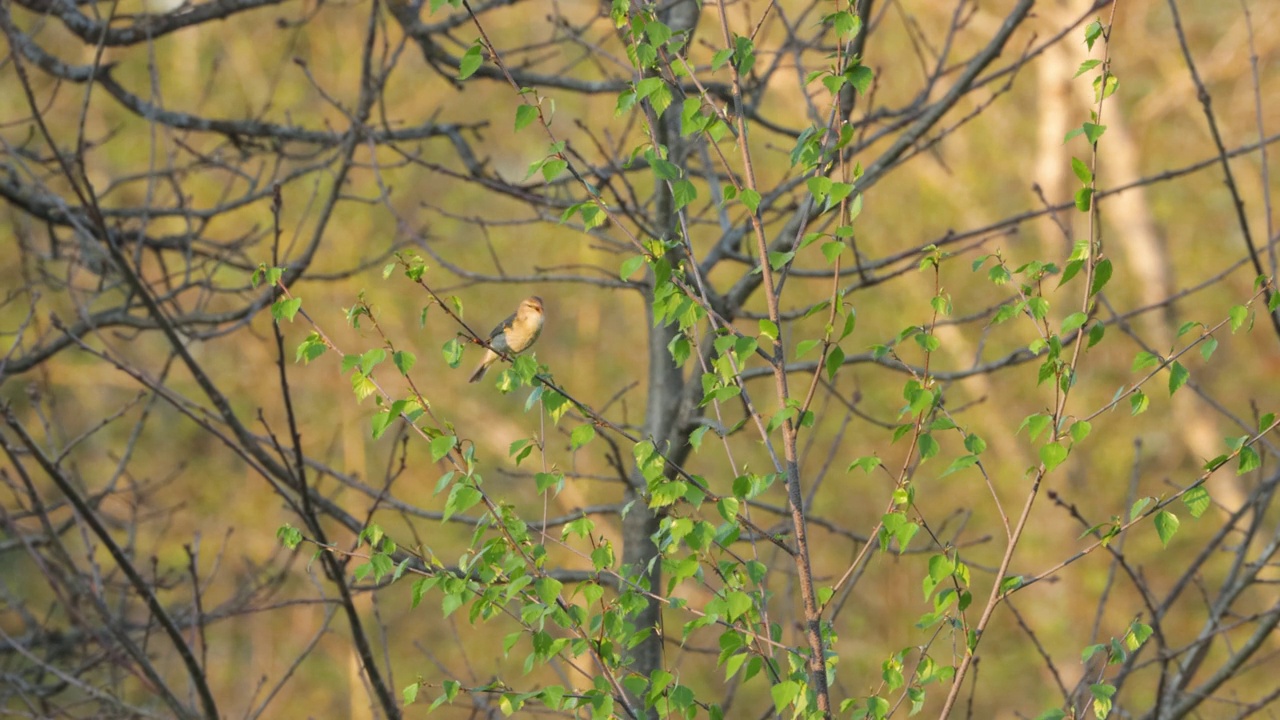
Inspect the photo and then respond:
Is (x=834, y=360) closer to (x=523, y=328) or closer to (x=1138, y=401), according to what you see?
(x=1138, y=401)

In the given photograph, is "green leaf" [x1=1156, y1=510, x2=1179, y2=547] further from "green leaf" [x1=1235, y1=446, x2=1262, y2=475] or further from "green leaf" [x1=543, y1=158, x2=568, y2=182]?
"green leaf" [x1=543, y1=158, x2=568, y2=182]

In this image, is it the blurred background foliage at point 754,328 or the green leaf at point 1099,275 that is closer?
the green leaf at point 1099,275

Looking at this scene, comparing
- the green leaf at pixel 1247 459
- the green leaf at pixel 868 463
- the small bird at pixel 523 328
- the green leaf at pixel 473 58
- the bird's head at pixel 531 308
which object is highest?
the bird's head at pixel 531 308

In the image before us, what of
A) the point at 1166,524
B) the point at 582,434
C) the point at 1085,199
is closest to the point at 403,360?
the point at 582,434

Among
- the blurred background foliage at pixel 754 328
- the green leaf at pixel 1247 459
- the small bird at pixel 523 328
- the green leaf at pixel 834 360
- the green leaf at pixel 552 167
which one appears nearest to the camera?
the green leaf at pixel 1247 459

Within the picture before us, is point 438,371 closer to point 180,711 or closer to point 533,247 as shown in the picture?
point 533,247

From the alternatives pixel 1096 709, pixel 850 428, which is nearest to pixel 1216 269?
pixel 850 428

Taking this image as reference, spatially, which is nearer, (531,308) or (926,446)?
(926,446)

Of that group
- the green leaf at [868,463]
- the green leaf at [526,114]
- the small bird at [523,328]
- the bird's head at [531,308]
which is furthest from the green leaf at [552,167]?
the bird's head at [531,308]

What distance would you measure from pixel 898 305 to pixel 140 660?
34.5ft

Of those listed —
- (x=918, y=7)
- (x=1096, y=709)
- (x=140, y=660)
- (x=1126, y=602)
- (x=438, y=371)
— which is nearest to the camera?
(x=1096, y=709)

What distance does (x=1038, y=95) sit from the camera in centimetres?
Answer: 1312

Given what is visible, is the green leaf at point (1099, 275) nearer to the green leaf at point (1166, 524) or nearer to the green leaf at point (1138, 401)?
the green leaf at point (1138, 401)

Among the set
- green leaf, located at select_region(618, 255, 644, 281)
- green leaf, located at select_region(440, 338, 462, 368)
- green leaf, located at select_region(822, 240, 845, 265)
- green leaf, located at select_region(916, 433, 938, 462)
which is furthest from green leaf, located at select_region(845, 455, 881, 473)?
green leaf, located at select_region(440, 338, 462, 368)
